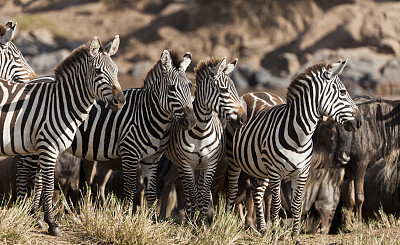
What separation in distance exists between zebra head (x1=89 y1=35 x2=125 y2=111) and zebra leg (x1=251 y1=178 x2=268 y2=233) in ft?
7.16

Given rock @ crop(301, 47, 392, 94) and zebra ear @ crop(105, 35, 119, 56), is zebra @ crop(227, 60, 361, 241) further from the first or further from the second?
rock @ crop(301, 47, 392, 94)

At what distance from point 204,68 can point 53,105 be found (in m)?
1.84

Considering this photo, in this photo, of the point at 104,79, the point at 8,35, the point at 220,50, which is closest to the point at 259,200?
A: the point at 104,79

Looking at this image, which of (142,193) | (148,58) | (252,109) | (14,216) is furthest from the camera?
(148,58)

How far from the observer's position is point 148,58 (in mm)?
30703

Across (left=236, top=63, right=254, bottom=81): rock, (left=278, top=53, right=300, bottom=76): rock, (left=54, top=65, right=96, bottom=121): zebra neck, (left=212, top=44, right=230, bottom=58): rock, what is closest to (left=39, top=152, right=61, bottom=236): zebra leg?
(left=54, top=65, right=96, bottom=121): zebra neck

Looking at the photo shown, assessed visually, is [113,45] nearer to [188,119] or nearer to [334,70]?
[188,119]

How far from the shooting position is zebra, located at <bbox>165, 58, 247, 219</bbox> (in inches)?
277

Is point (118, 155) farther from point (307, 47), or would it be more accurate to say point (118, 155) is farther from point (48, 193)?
point (307, 47)

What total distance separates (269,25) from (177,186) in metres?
24.0

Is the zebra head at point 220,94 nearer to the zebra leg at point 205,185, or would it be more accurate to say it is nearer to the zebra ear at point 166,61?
the zebra ear at point 166,61

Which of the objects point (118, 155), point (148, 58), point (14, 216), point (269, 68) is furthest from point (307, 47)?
point (14, 216)

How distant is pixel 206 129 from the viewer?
7.30 metres

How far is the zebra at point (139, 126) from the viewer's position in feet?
23.6
